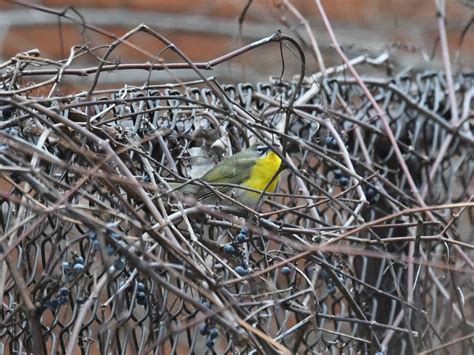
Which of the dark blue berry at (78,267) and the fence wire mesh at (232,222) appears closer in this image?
the fence wire mesh at (232,222)

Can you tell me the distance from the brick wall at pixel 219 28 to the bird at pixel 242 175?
159cm

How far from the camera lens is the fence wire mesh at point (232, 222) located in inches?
70.1

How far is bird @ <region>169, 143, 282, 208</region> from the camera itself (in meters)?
2.88

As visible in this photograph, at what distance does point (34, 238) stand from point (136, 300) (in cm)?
29

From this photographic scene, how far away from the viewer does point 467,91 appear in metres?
3.66

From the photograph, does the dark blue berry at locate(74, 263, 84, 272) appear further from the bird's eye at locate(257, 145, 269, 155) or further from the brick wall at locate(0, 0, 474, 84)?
the brick wall at locate(0, 0, 474, 84)

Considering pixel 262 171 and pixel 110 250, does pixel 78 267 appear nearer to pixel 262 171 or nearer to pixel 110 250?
pixel 110 250

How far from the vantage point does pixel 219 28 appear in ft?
17.8

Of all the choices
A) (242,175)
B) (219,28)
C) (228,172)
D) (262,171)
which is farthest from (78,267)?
(219,28)

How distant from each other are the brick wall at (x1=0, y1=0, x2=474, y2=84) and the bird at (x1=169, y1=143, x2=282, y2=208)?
5.22ft

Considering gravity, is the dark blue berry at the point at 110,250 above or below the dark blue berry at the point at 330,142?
below

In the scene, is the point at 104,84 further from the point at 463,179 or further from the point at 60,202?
the point at 60,202

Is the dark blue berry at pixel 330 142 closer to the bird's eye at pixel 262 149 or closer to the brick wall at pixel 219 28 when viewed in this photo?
the bird's eye at pixel 262 149

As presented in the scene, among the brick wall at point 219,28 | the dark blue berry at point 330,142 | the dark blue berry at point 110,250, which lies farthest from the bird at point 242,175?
the brick wall at point 219,28
